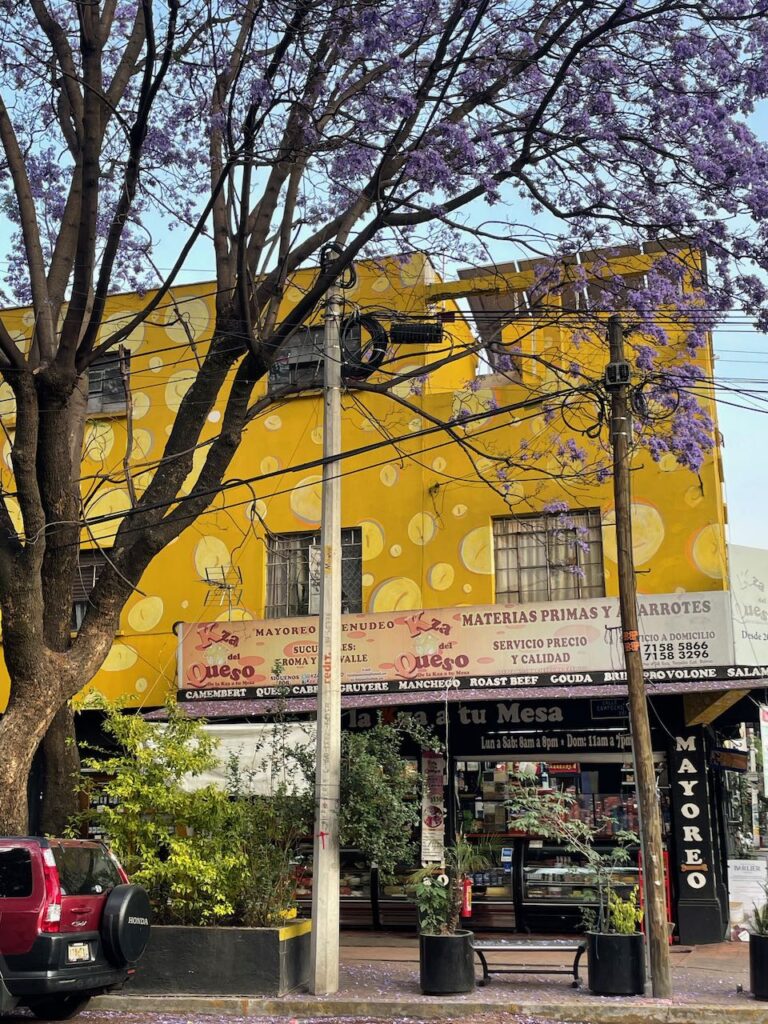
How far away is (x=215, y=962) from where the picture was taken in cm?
1120

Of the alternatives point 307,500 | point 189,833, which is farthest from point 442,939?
point 307,500

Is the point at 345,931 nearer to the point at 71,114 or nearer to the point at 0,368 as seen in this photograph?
the point at 0,368

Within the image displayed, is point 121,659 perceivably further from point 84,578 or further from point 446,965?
point 446,965

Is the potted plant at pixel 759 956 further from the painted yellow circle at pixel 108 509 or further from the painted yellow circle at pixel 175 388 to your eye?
the painted yellow circle at pixel 175 388

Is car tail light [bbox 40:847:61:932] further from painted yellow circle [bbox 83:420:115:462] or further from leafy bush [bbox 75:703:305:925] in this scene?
painted yellow circle [bbox 83:420:115:462]

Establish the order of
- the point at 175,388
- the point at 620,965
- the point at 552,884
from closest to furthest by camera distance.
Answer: the point at 620,965 → the point at 552,884 → the point at 175,388

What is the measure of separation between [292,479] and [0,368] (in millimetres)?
6842

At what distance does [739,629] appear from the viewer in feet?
48.7

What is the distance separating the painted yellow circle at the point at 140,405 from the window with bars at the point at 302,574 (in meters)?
3.34

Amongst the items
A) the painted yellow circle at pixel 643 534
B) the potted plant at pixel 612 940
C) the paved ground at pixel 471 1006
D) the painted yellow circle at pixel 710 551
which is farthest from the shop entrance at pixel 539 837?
the potted plant at pixel 612 940

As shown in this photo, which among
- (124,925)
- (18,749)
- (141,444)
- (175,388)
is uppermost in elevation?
(175,388)

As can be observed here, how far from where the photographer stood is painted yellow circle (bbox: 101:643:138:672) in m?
18.1

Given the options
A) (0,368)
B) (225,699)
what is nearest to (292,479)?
(225,699)

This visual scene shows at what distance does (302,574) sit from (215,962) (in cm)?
745
